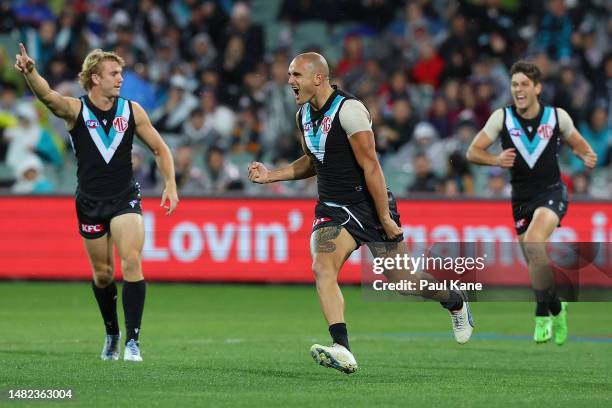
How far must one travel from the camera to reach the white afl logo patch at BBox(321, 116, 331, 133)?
9.98 metres

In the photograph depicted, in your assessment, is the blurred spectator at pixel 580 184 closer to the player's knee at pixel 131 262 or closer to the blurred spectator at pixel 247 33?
the blurred spectator at pixel 247 33

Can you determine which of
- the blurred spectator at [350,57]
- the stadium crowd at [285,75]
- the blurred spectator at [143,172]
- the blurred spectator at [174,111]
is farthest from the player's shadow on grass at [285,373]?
the blurred spectator at [350,57]

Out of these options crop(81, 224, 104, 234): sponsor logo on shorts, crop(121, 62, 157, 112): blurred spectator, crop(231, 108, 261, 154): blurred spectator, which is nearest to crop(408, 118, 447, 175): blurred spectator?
crop(231, 108, 261, 154): blurred spectator

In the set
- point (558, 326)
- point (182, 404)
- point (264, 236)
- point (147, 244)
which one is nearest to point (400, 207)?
point (264, 236)

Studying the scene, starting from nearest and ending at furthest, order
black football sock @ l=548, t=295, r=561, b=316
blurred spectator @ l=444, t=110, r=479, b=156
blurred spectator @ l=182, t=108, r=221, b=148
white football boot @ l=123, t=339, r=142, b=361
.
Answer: white football boot @ l=123, t=339, r=142, b=361, black football sock @ l=548, t=295, r=561, b=316, blurred spectator @ l=444, t=110, r=479, b=156, blurred spectator @ l=182, t=108, r=221, b=148

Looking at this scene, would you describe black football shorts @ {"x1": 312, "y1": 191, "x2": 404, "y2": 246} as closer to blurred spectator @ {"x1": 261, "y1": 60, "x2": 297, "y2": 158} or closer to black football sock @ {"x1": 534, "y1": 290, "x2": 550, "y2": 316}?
black football sock @ {"x1": 534, "y1": 290, "x2": 550, "y2": 316}

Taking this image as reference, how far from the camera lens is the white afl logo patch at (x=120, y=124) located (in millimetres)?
11172

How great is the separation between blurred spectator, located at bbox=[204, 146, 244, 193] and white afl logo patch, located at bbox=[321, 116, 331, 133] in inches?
440

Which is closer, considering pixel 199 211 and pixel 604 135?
pixel 199 211

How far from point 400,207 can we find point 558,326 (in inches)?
285

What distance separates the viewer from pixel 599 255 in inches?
768

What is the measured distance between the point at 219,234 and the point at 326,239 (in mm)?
10226

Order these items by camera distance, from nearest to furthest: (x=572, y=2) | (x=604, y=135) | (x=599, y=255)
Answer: (x=599, y=255), (x=604, y=135), (x=572, y=2)

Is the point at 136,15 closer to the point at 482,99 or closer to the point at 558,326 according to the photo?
the point at 482,99
